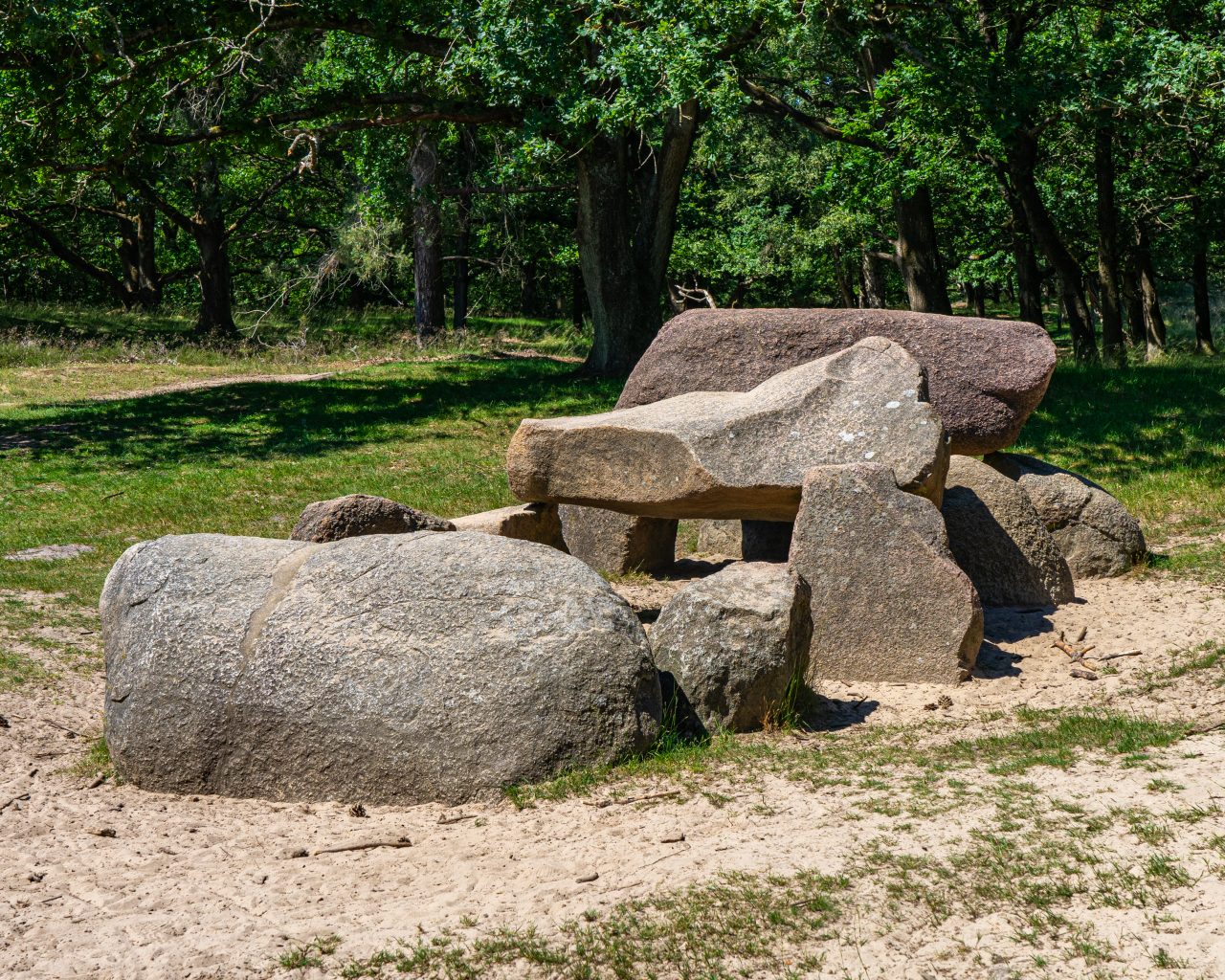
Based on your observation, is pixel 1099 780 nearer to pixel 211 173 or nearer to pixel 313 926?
pixel 313 926

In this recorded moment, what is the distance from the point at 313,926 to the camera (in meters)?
4.75

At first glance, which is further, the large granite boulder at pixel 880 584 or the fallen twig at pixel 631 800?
the large granite boulder at pixel 880 584

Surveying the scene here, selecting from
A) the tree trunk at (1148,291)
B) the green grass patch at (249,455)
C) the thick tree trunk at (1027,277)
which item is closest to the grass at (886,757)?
the green grass patch at (249,455)

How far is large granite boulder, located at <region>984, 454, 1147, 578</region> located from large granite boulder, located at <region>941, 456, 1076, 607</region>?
62 centimetres

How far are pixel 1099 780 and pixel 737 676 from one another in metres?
1.94

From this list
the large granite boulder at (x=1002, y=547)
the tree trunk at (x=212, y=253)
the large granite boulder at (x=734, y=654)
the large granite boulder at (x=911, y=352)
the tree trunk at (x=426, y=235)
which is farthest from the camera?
the tree trunk at (x=212, y=253)

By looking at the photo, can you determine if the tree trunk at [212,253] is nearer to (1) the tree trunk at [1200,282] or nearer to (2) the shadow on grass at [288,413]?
(2) the shadow on grass at [288,413]

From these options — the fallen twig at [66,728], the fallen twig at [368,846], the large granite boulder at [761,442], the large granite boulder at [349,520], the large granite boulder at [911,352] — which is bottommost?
the fallen twig at [66,728]

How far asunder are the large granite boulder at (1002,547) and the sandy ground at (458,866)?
2.57 meters

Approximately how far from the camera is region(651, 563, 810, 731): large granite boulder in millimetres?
6820

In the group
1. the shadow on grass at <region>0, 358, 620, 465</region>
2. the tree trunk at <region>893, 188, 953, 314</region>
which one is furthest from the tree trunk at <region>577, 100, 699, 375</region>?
the tree trunk at <region>893, 188, 953, 314</region>

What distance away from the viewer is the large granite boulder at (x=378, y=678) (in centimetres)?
597

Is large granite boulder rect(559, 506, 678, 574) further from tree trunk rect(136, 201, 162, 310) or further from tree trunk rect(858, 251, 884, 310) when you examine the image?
tree trunk rect(136, 201, 162, 310)

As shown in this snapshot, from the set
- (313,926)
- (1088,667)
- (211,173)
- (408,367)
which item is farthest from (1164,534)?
(211,173)
